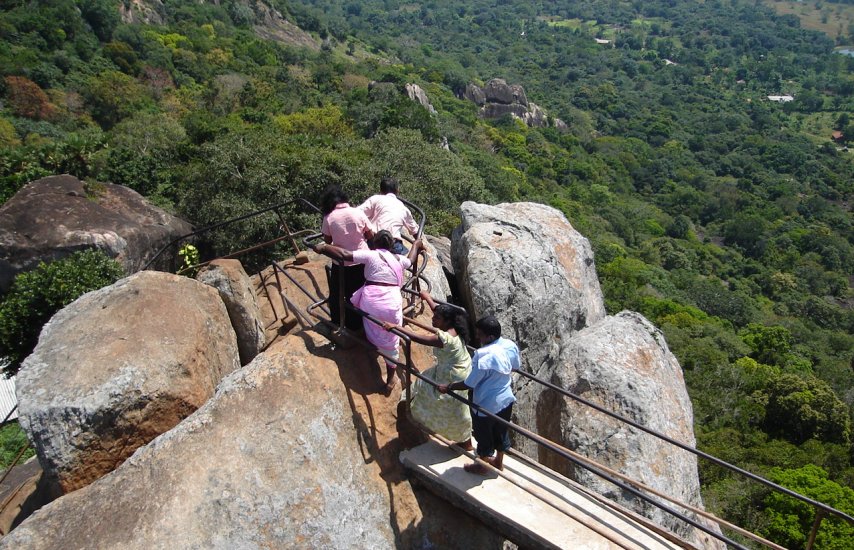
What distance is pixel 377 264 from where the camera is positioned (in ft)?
24.7

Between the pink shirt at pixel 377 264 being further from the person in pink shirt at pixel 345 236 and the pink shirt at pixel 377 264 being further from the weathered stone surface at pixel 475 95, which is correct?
the weathered stone surface at pixel 475 95

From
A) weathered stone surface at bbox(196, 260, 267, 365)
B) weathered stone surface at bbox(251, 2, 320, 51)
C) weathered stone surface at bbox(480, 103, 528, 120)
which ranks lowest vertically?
weathered stone surface at bbox(480, 103, 528, 120)

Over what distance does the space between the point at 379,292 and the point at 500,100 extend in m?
117

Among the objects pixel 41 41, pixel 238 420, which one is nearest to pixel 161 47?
pixel 41 41

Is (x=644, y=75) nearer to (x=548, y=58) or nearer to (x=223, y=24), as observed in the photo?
(x=548, y=58)

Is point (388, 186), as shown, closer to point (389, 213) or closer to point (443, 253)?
point (389, 213)

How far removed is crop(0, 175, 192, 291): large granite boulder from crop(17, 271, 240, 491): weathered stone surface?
809cm

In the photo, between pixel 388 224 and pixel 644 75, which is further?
pixel 644 75

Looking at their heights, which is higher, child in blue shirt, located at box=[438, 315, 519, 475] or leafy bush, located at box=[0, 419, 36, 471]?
child in blue shirt, located at box=[438, 315, 519, 475]

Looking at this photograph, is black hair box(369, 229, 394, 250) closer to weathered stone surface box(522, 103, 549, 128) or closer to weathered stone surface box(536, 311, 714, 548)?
weathered stone surface box(536, 311, 714, 548)

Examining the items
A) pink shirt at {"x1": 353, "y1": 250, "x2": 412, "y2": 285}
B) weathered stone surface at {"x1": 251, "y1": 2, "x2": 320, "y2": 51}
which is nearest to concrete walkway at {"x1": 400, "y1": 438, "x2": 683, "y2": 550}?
pink shirt at {"x1": 353, "y1": 250, "x2": 412, "y2": 285}

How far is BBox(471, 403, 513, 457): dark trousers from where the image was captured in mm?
6812

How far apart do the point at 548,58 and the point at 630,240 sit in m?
128

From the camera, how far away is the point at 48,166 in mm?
22000
